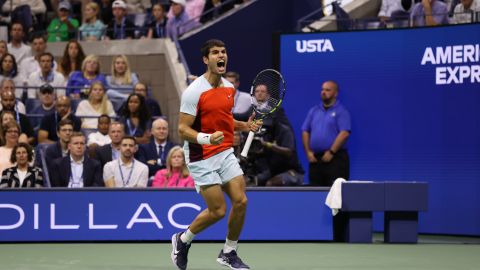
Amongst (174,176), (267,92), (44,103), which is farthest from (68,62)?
(267,92)

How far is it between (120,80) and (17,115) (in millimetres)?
2150

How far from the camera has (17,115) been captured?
47.4 feet

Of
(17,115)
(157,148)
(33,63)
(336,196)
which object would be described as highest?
(33,63)

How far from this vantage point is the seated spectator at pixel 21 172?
41.4 feet

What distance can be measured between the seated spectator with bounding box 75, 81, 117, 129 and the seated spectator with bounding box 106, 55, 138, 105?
52 cm

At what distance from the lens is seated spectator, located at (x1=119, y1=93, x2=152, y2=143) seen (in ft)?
48.2

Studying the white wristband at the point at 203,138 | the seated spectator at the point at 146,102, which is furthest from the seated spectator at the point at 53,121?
the white wristband at the point at 203,138

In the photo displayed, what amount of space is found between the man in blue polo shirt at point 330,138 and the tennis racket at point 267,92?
4092 millimetres

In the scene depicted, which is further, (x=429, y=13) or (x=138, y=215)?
(x=429, y=13)

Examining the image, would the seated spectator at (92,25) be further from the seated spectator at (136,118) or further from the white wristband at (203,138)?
the white wristband at (203,138)

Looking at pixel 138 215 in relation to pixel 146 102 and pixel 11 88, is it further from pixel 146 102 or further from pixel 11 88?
pixel 11 88

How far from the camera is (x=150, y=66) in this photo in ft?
58.5

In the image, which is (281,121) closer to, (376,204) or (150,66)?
(376,204)

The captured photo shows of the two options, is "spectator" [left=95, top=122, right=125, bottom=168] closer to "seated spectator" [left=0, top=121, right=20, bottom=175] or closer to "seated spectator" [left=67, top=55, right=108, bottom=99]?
"seated spectator" [left=0, top=121, right=20, bottom=175]
